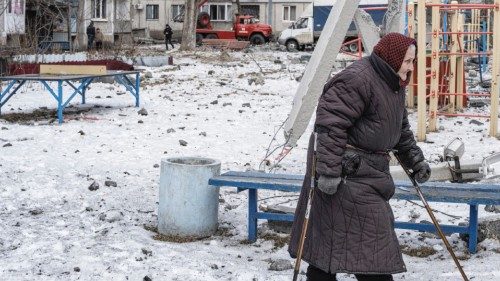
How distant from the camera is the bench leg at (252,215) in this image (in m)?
6.00

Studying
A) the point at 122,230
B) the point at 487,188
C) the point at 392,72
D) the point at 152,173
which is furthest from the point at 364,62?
the point at 152,173

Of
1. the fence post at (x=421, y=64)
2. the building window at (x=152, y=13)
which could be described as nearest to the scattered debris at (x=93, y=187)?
the fence post at (x=421, y=64)

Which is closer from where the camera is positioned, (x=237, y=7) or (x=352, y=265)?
(x=352, y=265)

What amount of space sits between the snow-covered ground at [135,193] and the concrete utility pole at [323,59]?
83cm

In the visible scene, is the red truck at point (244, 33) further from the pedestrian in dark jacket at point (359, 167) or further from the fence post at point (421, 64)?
the pedestrian in dark jacket at point (359, 167)

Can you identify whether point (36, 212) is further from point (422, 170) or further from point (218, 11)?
point (218, 11)

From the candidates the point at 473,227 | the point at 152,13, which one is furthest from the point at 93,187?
the point at 152,13

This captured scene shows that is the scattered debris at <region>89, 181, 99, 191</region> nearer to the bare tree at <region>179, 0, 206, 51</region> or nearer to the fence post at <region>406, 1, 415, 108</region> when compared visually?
the fence post at <region>406, 1, 415, 108</region>

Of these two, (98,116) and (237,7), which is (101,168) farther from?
(237,7)

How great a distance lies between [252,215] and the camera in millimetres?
6027

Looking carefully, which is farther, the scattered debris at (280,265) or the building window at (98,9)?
the building window at (98,9)

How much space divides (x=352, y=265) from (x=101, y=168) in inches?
200

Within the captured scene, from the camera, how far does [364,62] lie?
158 inches

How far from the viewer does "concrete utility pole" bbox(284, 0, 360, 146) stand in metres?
6.99
